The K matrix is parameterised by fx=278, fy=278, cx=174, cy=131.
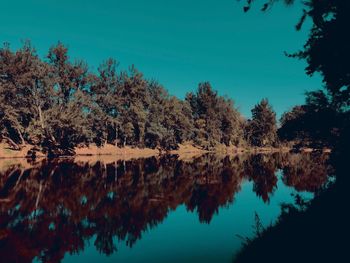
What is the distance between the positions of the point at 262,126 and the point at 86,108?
9164cm

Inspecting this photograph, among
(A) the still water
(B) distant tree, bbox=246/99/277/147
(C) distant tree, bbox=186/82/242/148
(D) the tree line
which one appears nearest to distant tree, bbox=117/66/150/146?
(D) the tree line

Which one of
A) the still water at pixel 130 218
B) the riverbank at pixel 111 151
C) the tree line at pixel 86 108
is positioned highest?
the tree line at pixel 86 108

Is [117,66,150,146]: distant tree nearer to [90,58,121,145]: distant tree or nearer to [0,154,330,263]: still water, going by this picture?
[90,58,121,145]: distant tree

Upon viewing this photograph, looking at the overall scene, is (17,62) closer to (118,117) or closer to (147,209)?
(118,117)

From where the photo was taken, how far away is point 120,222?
13227 mm

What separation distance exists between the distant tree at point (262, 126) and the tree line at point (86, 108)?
30872 mm

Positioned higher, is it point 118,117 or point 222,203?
point 118,117

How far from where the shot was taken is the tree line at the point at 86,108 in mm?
55062

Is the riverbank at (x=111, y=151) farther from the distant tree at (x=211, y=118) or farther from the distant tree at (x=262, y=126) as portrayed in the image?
the distant tree at (x=262, y=126)

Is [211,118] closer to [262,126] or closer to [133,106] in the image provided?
[262,126]

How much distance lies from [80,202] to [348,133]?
15.3 m

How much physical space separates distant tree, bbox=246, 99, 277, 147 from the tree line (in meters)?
30.9

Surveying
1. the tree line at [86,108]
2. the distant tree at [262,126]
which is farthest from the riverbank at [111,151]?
the distant tree at [262,126]

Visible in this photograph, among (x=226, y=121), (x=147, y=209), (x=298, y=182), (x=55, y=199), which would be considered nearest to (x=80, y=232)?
(x=147, y=209)
